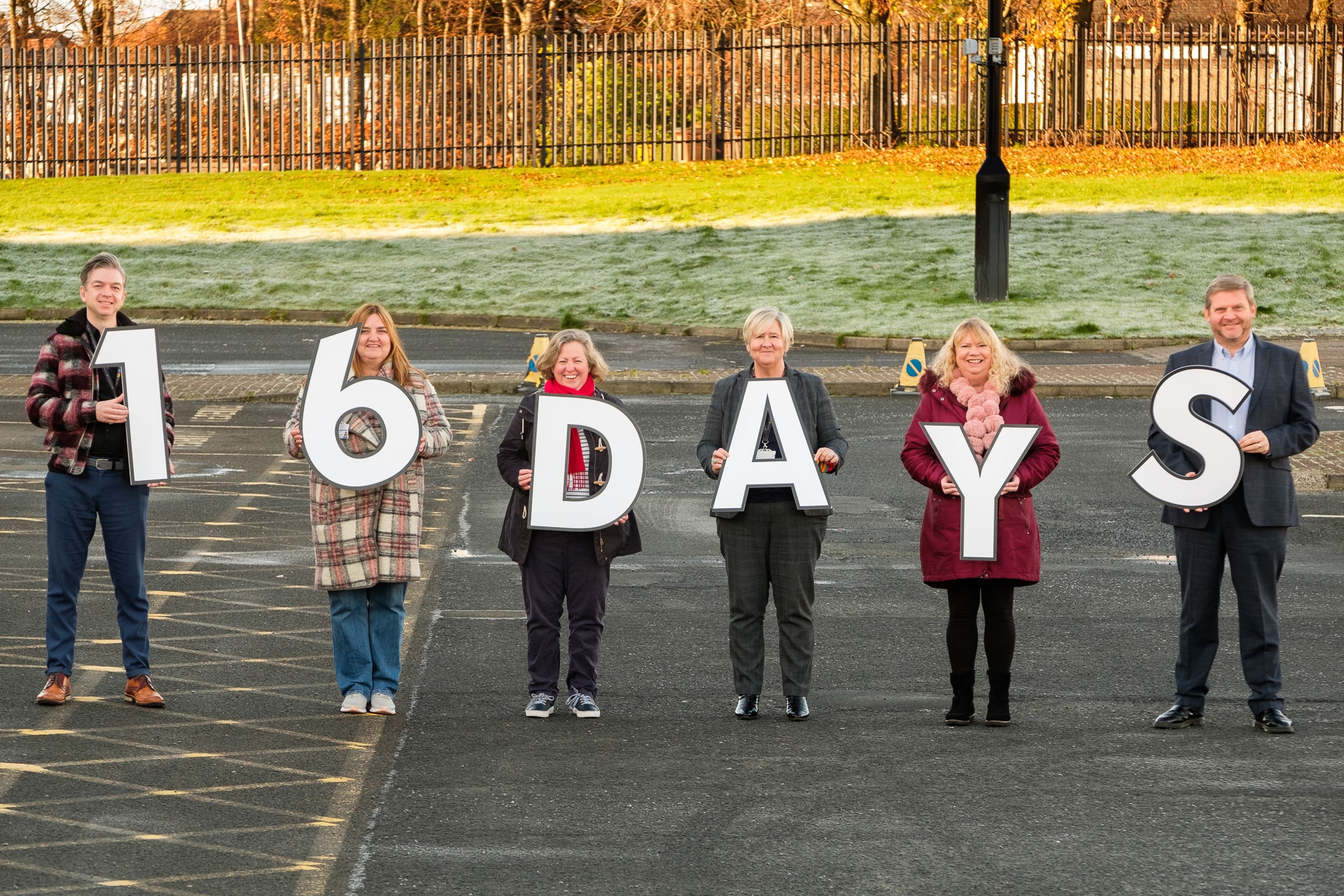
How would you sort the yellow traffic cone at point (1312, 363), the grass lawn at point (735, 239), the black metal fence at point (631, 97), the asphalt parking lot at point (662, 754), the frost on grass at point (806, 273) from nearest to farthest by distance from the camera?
1. the asphalt parking lot at point (662, 754)
2. the yellow traffic cone at point (1312, 363)
3. the frost on grass at point (806, 273)
4. the grass lawn at point (735, 239)
5. the black metal fence at point (631, 97)

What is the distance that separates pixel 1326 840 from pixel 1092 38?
1215 inches

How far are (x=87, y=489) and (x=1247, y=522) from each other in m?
4.69

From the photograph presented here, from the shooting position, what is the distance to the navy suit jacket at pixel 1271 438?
706 centimetres

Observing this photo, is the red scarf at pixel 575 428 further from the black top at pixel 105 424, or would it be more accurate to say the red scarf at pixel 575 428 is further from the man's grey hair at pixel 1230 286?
the man's grey hair at pixel 1230 286

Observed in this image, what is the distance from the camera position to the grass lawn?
80.1ft

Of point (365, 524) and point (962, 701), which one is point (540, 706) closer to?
point (365, 524)

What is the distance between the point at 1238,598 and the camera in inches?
281

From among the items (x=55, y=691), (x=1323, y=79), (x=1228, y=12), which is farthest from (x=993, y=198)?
(x=1228, y=12)

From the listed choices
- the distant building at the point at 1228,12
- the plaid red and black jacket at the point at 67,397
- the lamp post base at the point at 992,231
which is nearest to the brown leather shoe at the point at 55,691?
the plaid red and black jacket at the point at 67,397

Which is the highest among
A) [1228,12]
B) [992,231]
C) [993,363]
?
[1228,12]

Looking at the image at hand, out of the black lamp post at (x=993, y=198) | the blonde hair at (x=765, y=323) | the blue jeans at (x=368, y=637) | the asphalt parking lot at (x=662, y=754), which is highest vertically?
the black lamp post at (x=993, y=198)

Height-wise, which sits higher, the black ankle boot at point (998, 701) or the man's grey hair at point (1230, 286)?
the man's grey hair at point (1230, 286)

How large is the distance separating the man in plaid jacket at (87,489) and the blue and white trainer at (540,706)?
151 cm

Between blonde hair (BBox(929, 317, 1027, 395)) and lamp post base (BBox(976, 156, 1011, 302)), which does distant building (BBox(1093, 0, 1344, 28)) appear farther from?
blonde hair (BBox(929, 317, 1027, 395))
